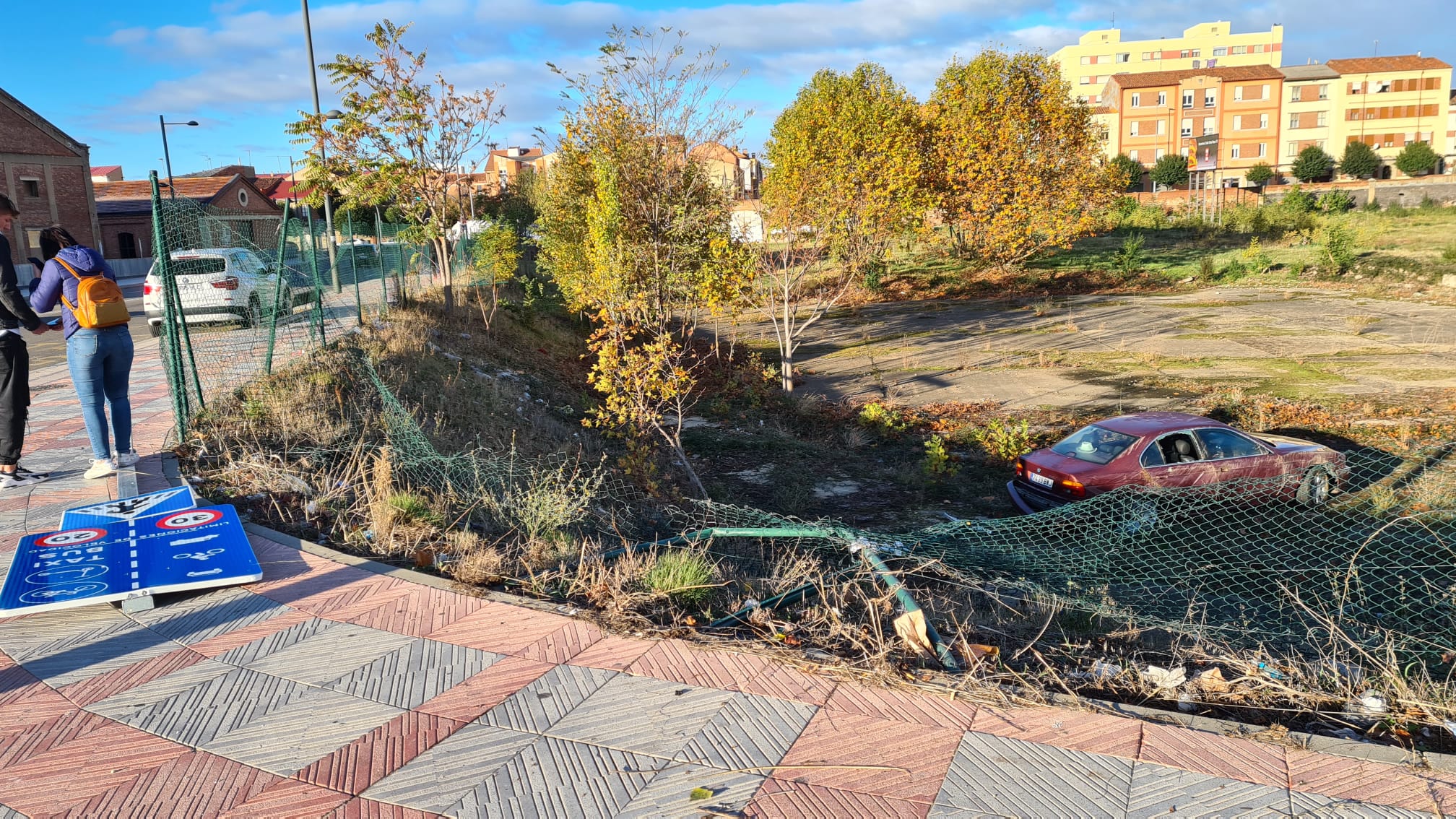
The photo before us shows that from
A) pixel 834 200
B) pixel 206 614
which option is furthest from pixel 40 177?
pixel 206 614

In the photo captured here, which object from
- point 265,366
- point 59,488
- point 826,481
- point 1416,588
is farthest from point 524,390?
point 1416,588

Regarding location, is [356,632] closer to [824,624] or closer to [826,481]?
[824,624]

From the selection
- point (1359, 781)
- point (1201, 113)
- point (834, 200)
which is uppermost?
point (1201, 113)

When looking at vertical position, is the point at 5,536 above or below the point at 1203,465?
above

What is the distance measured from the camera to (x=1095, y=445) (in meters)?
9.23

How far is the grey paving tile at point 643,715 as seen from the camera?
342 cm

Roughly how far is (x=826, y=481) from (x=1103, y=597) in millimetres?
5339

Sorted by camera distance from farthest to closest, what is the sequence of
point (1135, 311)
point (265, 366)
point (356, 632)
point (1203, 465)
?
point (1135, 311) < point (265, 366) < point (1203, 465) < point (356, 632)

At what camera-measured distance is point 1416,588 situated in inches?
249

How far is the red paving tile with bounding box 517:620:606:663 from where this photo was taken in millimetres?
4129

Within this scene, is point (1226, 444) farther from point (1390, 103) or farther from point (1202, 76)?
point (1390, 103)

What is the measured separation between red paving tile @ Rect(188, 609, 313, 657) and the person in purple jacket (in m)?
3.12

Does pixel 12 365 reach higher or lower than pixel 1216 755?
higher

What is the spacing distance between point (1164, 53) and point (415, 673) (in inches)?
4295
